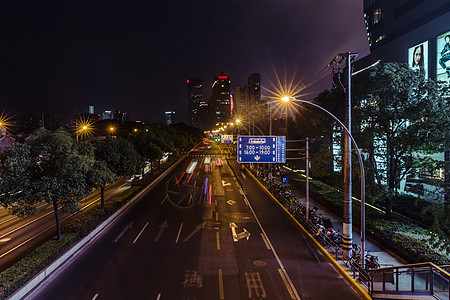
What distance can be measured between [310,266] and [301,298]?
328 centimetres

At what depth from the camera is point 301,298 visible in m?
11.7

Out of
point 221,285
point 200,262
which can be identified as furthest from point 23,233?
point 221,285

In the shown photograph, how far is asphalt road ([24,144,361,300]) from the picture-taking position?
480 inches

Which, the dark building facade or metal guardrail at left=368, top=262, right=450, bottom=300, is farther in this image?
the dark building facade

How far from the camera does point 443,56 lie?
25203mm

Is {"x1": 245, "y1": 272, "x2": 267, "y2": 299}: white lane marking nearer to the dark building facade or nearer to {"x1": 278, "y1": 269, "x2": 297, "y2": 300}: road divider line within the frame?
{"x1": 278, "y1": 269, "x2": 297, "y2": 300}: road divider line

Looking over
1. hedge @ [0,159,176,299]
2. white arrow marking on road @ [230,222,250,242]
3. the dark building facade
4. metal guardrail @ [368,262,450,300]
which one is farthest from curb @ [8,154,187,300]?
the dark building facade

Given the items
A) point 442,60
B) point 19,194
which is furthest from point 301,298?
point 442,60

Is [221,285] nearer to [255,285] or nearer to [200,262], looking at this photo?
[255,285]

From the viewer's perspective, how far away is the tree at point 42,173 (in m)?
13.9

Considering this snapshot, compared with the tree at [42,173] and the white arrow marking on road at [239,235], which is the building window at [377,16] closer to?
the white arrow marking on road at [239,235]

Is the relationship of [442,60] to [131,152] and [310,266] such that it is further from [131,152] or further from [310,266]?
[131,152]

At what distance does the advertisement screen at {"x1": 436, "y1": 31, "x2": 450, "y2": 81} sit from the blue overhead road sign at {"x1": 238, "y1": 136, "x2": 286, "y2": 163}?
17012mm

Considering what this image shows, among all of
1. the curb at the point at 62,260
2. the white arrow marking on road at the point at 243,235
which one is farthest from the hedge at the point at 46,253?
the white arrow marking on road at the point at 243,235
